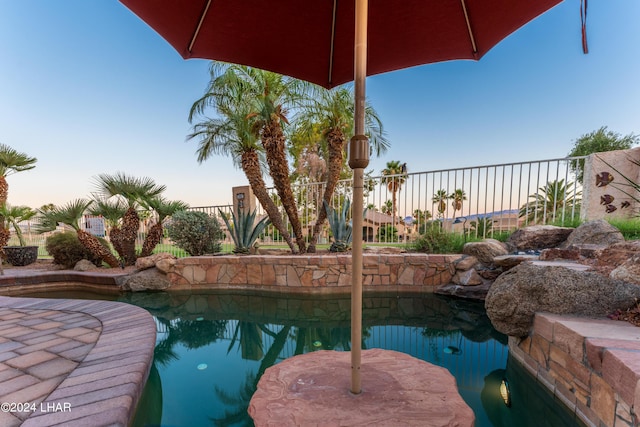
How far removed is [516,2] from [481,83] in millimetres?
7726

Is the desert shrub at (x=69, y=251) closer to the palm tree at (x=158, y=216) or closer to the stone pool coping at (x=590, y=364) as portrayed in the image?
the palm tree at (x=158, y=216)

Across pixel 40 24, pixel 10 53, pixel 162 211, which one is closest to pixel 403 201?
pixel 162 211

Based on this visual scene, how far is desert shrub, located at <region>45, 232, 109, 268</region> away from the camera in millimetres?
6277

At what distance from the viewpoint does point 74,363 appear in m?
1.74

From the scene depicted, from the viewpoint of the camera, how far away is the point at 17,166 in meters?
6.34

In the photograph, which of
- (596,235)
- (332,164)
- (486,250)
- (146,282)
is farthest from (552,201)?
(146,282)

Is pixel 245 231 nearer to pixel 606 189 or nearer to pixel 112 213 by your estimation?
pixel 112 213

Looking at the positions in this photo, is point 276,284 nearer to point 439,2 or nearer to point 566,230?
point 439,2

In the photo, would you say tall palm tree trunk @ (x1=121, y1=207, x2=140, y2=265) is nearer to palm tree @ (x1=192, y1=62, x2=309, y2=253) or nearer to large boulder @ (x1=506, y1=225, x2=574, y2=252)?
palm tree @ (x1=192, y1=62, x2=309, y2=253)

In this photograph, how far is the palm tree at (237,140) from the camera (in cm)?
591

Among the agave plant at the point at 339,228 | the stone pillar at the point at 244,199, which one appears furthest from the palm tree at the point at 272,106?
the stone pillar at the point at 244,199

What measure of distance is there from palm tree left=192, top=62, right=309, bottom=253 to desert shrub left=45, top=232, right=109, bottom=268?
15.1 ft

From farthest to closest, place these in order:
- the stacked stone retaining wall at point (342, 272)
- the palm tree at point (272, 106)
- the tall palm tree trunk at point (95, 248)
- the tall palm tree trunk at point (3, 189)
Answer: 1. the tall palm tree trunk at point (3, 189)
2. the tall palm tree trunk at point (95, 248)
3. the palm tree at point (272, 106)
4. the stacked stone retaining wall at point (342, 272)

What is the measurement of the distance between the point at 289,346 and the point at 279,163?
156 inches
